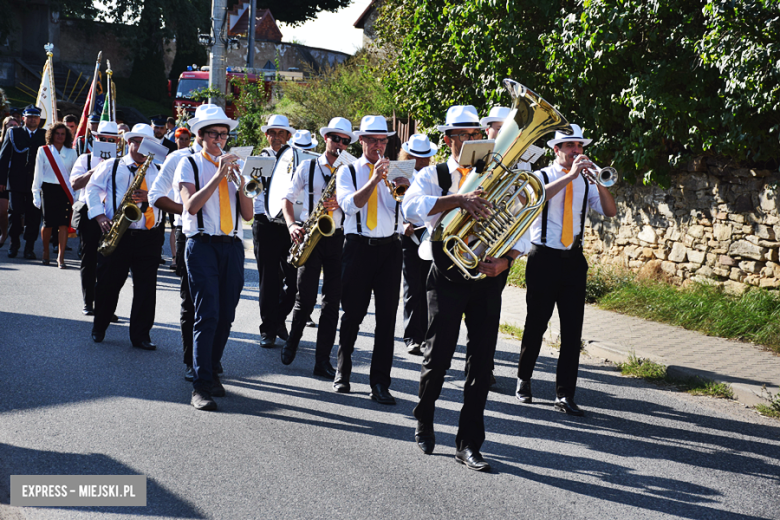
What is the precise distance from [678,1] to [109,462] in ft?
27.0

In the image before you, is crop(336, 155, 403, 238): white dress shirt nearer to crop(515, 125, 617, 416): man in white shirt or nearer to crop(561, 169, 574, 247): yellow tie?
crop(515, 125, 617, 416): man in white shirt

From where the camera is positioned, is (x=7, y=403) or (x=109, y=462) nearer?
(x=109, y=462)

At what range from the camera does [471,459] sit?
15.2ft

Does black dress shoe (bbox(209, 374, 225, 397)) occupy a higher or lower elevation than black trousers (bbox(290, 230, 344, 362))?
lower

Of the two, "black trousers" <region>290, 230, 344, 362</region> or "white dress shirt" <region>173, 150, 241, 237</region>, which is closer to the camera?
"white dress shirt" <region>173, 150, 241, 237</region>

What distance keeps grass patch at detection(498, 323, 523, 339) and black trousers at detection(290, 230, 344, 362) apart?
261 cm

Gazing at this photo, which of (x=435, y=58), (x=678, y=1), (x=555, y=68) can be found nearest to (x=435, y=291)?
(x=678, y=1)

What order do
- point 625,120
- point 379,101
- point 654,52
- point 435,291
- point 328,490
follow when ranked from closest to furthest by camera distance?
point 328,490 < point 435,291 < point 654,52 < point 625,120 < point 379,101

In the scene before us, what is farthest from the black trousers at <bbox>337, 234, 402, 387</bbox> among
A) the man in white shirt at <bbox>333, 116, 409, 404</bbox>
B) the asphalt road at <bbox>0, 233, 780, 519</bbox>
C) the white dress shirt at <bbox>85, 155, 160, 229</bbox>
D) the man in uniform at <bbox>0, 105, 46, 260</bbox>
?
the man in uniform at <bbox>0, 105, 46, 260</bbox>

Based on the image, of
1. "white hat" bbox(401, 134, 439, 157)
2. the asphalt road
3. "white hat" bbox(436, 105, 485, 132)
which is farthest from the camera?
"white hat" bbox(401, 134, 439, 157)

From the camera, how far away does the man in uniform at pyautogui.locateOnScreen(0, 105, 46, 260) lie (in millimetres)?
12922

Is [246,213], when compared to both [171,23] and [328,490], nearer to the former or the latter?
[328,490]

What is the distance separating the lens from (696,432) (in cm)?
550

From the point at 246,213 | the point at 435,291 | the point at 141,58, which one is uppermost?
the point at 141,58
